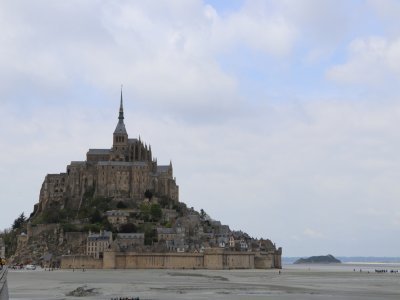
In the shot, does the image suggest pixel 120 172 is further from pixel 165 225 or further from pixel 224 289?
pixel 224 289

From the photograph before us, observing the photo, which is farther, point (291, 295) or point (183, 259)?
point (183, 259)

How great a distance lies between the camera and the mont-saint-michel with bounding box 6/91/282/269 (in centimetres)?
11881

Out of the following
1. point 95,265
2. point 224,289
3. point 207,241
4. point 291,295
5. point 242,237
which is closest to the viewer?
point 291,295

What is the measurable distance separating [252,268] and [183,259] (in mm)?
13915

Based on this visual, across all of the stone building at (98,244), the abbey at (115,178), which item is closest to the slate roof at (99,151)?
the abbey at (115,178)

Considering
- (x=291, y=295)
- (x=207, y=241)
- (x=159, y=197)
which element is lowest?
(x=291, y=295)

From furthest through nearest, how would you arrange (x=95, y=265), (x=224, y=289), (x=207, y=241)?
(x=207, y=241) → (x=95, y=265) → (x=224, y=289)

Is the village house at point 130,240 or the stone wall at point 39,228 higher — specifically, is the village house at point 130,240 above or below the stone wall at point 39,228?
below

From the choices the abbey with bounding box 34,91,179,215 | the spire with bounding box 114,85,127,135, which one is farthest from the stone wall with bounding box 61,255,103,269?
the spire with bounding box 114,85,127,135

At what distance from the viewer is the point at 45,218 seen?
457ft

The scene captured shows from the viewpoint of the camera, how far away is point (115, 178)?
463ft

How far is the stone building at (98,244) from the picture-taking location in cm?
11971

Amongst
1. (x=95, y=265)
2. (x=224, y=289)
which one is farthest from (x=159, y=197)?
(x=224, y=289)

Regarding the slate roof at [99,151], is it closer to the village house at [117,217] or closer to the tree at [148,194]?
the tree at [148,194]
